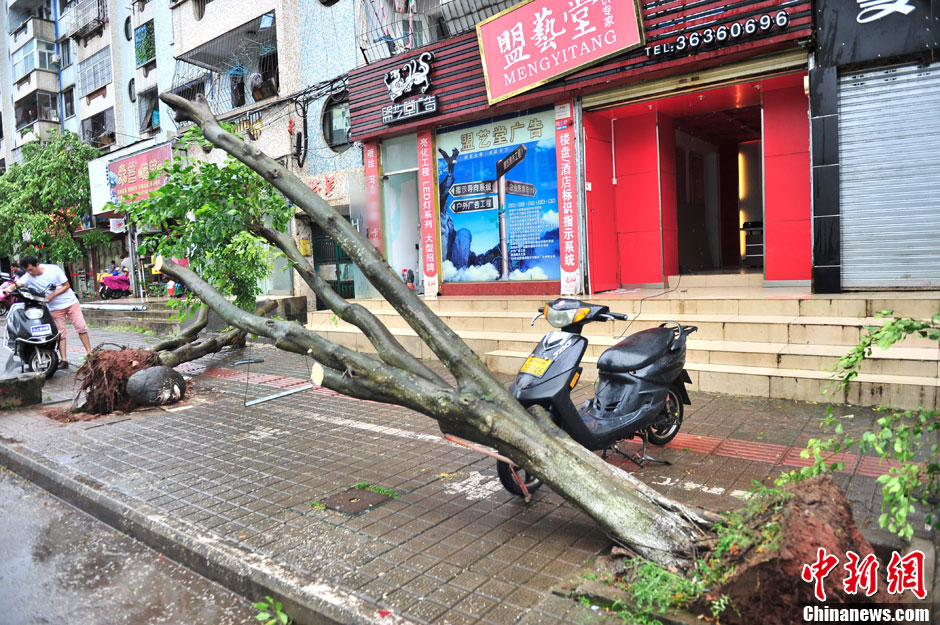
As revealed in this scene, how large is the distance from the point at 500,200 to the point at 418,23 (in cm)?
437

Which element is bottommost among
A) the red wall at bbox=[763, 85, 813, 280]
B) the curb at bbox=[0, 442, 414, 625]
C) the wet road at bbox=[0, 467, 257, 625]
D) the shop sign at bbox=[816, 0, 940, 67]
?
the wet road at bbox=[0, 467, 257, 625]

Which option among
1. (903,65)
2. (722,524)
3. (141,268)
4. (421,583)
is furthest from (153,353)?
(141,268)

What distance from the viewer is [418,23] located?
1309 cm

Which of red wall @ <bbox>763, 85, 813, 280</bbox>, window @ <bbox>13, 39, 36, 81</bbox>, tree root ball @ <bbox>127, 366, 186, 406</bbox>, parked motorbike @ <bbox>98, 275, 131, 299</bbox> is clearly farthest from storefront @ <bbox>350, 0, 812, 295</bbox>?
window @ <bbox>13, 39, 36, 81</bbox>

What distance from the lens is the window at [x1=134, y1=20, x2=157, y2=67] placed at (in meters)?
23.2

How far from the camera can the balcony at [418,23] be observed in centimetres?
1205

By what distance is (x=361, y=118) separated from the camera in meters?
13.5

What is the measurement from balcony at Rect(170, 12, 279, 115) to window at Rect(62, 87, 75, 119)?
14213 millimetres

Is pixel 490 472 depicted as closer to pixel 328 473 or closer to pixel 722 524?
pixel 328 473

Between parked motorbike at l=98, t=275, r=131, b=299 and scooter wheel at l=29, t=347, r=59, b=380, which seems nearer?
scooter wheel at l=29, t=347, r=59, b=380

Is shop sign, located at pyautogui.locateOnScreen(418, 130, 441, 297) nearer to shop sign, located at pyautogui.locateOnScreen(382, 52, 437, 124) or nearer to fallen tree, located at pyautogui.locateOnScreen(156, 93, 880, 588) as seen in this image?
shop sign, located at pyautogui.locateOnScreen(382, 52, 437, 124)

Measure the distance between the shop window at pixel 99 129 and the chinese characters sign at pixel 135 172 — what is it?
4694mm

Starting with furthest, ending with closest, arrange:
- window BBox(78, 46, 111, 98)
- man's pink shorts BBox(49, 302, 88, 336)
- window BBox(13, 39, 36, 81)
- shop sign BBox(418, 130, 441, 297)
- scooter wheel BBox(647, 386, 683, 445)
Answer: window BBox(13, 39, 36, 81), window BBox(78, 46, 111, 98), shop sign BBox(418, 130, 441, 297), man's pink shorts BBox(49, 302, 88, 336), scooter wheel BBox(647, 386, 683, 445)

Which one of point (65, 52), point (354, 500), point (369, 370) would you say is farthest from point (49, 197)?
point (369, 370)
